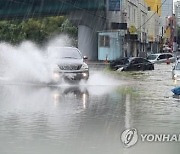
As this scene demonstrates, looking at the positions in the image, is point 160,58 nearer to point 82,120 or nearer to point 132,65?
point 132,65

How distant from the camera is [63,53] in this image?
87.2 ft

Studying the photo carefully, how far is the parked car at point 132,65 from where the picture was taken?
44444 millimetres

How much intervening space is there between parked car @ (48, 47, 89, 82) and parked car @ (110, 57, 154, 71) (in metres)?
17.6

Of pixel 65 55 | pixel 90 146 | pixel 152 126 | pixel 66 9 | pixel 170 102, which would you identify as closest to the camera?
pixel 90 146

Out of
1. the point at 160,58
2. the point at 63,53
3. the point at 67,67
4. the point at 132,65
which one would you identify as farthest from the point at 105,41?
the point at 67,67

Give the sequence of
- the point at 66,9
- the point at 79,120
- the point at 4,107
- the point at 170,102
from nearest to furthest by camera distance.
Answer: the point at 79,120 → the point at 4,107 → the point at 170,102 → the point at 66,9

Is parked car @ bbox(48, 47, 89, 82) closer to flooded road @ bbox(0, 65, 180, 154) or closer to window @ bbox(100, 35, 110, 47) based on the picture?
flooded road @ bbox(0, 65, 180, 154)

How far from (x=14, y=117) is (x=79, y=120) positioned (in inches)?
65.3

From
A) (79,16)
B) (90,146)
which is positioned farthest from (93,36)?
(90,146)

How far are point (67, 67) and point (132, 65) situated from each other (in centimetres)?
2027

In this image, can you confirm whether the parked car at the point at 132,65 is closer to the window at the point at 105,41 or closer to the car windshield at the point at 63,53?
the car windshield at the point at 63,53

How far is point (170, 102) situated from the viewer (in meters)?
17.6

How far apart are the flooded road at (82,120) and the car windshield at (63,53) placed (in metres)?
4.77

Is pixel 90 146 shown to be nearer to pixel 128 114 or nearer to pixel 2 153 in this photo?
pixel 2 153
